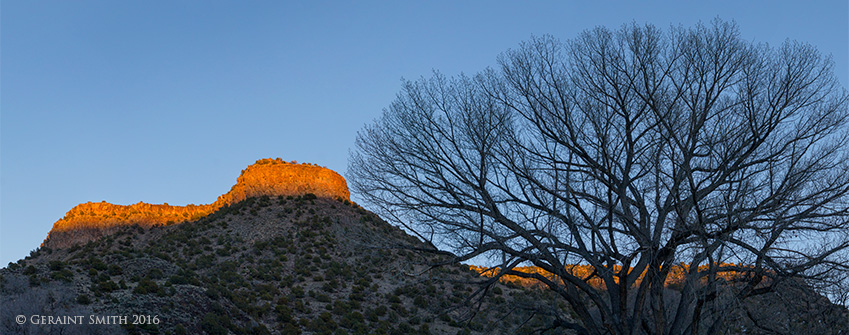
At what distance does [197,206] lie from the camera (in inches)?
1736

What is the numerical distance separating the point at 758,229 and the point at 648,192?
2360mm

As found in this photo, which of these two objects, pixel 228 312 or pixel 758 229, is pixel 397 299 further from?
pixel 758 229

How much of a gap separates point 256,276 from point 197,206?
18.4 m

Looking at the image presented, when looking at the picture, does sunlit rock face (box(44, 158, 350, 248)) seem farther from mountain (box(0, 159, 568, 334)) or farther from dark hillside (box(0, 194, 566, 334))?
dark hillside (box(0, 194, 566, 334))

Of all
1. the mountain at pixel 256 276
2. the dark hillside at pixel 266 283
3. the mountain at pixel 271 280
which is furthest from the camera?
the dark hillside at pixel 266 283

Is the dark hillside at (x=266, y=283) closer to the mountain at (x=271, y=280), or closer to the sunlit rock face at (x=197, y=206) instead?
the mountain at (x=271, y=280)

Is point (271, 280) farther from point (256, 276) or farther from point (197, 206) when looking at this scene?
point (197, 206)

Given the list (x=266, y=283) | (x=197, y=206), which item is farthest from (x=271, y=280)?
(x=197, y=206)

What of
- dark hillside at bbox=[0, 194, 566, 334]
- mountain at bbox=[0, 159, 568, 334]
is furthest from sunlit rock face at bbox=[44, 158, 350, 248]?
dark hillside at bbox=[0, 194, 566, 334]

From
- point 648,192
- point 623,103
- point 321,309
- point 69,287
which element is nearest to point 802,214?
point 648,192

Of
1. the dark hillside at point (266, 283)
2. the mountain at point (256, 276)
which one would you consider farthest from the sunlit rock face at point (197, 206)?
the dark hillside at point (266, 283)

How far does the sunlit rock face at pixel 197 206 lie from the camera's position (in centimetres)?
4122

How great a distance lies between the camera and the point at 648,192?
501 inches

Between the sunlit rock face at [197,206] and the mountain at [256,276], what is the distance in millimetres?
95
